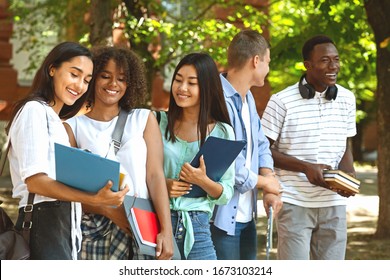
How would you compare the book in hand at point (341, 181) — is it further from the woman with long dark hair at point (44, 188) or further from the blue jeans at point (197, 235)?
the woman with long dark hair at point (44, 188)

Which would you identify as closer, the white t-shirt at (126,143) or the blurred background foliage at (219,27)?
the white t-shirt at (126,143)

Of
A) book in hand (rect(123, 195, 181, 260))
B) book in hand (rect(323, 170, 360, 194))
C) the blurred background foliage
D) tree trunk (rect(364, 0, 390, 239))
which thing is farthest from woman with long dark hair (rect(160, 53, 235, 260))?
tree trunk (rect(364, 0, 390, 239))

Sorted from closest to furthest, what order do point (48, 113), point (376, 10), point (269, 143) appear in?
point (48, 113) → point (269, 143) → point (376, 10)

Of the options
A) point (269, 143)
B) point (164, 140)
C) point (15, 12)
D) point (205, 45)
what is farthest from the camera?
point (15, 12)

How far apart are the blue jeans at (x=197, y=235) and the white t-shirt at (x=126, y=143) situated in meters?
0.31

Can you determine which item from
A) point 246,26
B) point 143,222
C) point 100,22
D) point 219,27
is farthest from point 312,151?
point 246,26

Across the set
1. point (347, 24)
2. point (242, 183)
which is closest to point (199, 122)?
point (242, 183)

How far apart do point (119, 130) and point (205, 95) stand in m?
0.66

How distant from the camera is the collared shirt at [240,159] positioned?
5750 mm

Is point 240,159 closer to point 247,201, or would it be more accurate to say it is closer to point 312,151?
point 247,201

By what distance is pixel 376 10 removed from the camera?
11.9 meters

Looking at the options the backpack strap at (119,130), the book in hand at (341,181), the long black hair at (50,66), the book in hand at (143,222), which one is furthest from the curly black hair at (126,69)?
the book in hand at (341,181)
